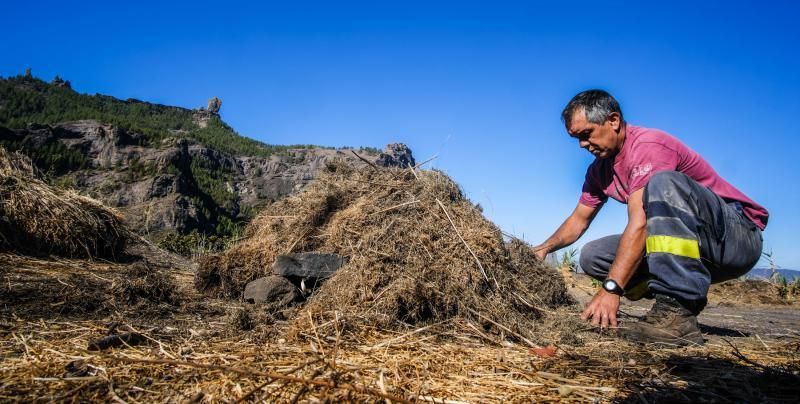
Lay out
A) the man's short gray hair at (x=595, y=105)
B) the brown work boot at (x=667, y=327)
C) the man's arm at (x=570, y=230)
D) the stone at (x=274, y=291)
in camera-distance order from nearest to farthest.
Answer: the brown work boot at (x=667, y=327) < the man's short gray hair at (x=595, y=105) < the stone at (x=274, y=291) < the man's arm at (x=570, y=230)

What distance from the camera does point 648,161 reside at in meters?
2.90

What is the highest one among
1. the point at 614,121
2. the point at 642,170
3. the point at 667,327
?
the point at 614,121

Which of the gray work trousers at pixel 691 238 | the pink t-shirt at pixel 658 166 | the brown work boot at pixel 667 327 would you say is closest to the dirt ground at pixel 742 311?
the brown work boot at pixel 667 327

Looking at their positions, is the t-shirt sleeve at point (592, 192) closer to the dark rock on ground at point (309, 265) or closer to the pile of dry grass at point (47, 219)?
the dark rock on ground at point (309, 265)

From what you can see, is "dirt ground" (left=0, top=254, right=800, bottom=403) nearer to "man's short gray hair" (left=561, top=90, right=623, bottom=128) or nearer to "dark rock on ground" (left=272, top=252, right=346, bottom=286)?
"dark rock on ground" (left=272, top=252, right=346, bottom=286)

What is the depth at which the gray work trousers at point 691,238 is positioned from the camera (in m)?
2.56

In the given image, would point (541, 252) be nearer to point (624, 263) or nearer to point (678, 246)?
point (624, 263)

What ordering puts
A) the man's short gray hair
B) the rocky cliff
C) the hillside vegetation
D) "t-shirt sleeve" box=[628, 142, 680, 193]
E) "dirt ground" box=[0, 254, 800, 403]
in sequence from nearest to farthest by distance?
"dirt ground" box=[0, 254, 800, 403]
"t-shirt sleeve" box=[628, 142, 680, 193]
the man's short gray hair
the rocky cliff
the hillside vegetation

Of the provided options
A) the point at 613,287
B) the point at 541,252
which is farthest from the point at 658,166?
the point at 541,252

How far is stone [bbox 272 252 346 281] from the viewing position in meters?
3.24

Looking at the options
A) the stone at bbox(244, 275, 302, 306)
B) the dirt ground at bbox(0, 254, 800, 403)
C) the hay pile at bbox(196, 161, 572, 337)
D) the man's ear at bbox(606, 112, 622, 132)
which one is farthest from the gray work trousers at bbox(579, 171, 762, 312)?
the stone at bbox(244, 275, 302, 306)

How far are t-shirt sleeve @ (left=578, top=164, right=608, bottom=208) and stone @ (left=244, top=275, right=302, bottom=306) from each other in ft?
8.58

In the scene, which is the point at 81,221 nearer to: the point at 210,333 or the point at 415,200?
the point at 210,333

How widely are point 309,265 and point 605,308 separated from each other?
2.06 m
